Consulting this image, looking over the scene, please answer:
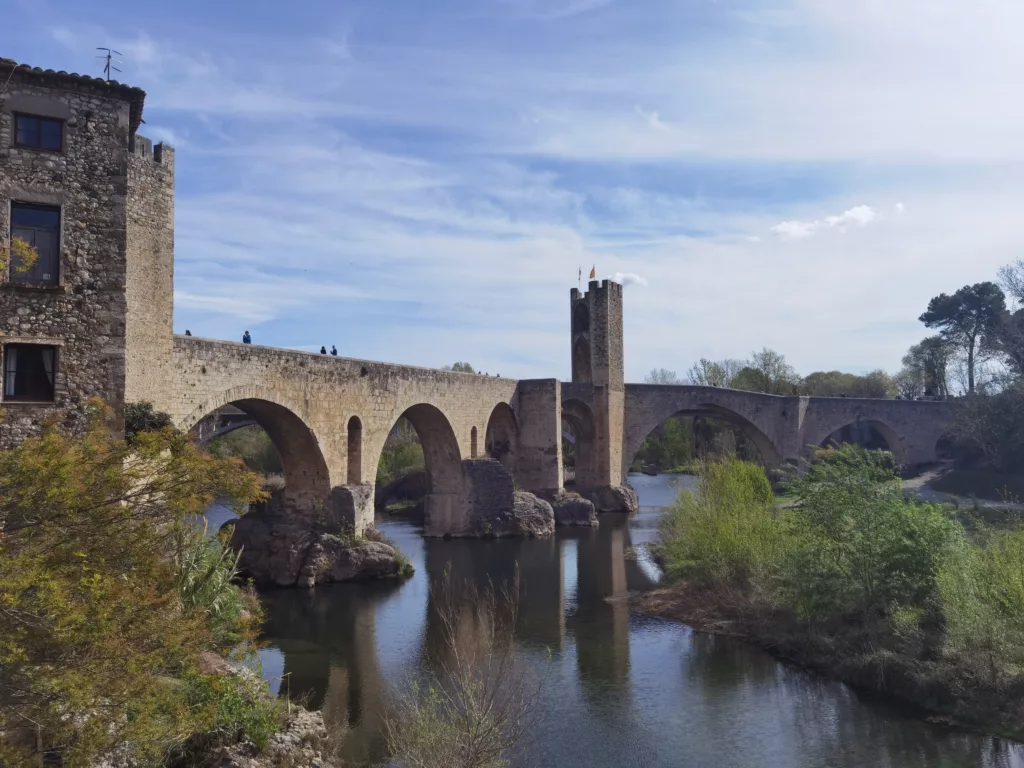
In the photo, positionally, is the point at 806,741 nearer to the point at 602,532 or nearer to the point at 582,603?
the point at 582,603

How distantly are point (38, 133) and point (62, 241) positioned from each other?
1.07 meters

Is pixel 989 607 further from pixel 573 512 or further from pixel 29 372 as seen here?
pixel 573 512

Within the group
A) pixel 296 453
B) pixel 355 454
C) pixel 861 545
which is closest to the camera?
pixel 861 545

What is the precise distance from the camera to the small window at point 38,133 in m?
8.12

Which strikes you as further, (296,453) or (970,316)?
(970,316)

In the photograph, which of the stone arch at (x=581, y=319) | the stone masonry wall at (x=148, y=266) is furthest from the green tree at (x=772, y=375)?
the stone masonry wall at (x=148, y=266)

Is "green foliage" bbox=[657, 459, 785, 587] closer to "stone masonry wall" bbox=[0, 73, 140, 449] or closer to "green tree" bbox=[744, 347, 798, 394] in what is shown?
"stone masonry wall" bbox=[0, 73, 140, 449]

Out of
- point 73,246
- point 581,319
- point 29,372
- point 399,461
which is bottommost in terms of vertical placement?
point 399,461

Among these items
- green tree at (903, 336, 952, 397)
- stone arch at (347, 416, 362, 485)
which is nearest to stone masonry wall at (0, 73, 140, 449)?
stone arch at (347, 416, 362, 485)

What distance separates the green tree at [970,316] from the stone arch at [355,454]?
106 feet

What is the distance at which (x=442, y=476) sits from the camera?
2377 cm

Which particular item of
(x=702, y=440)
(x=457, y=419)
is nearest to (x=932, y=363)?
(x=702, y=440)

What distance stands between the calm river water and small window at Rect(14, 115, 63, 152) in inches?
256

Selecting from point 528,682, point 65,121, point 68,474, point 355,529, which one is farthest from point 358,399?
point 68,474
